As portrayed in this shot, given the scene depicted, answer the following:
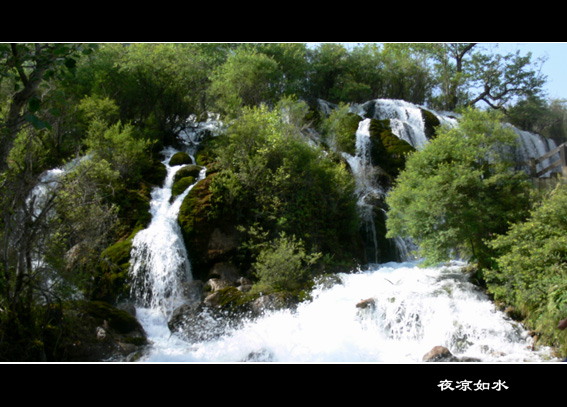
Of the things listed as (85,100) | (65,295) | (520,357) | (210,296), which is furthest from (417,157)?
(85,100)

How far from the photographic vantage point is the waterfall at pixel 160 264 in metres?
9.58

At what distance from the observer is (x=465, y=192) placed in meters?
9.32

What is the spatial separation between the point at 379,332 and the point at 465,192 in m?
3.71

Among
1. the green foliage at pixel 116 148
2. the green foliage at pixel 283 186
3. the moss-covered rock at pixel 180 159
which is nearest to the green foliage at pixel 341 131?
the green foliage at pixel 283 186

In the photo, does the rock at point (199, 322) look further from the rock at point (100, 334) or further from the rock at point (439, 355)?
the rock at point (439, 355)

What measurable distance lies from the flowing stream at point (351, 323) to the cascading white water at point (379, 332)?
0.06ft

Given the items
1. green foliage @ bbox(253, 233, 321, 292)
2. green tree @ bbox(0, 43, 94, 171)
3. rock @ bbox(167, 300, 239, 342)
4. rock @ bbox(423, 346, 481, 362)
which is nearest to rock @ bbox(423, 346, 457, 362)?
rock @ bbox(423, 346, 481, 362)

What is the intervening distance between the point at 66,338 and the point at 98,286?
3.26 meters

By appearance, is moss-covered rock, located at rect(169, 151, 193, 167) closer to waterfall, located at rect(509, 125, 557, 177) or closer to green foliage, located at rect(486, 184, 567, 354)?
green foliage, located at rect(486, 184, 567, 354)

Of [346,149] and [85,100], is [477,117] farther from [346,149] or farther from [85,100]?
[85,100]

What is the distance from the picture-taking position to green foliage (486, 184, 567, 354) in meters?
7.00

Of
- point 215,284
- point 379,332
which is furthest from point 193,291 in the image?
point 379,332

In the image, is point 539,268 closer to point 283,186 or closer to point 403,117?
point 283,186

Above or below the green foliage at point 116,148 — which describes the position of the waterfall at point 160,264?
below
